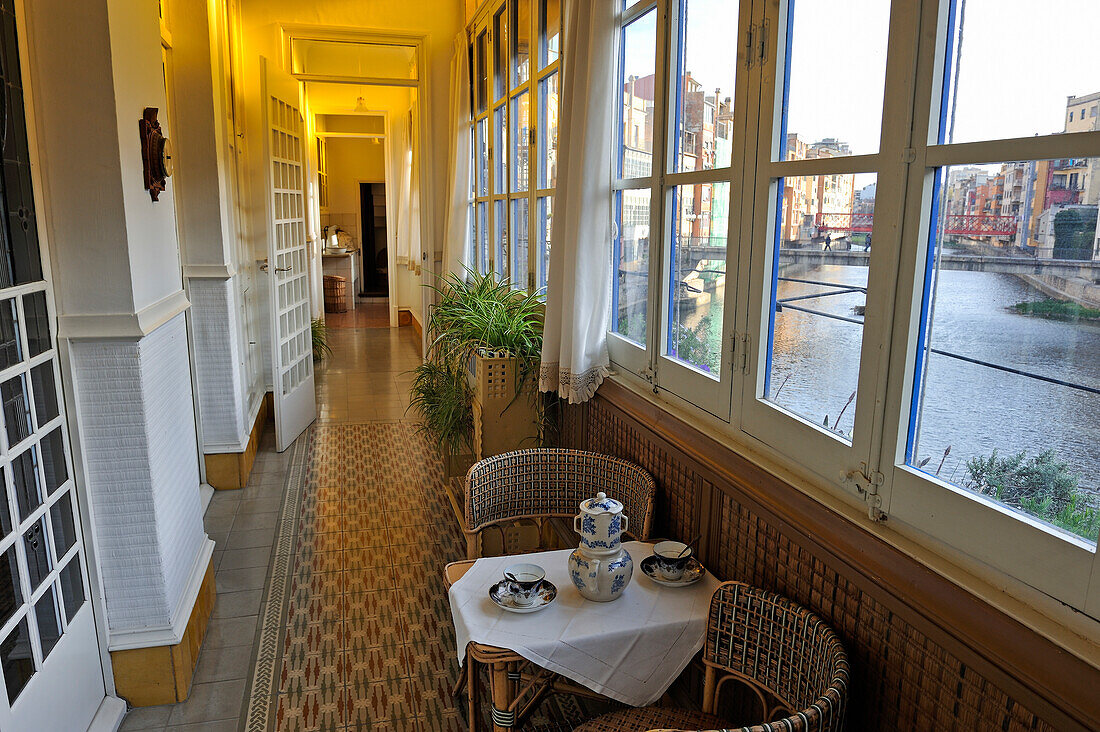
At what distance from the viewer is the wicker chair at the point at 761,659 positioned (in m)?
1.59

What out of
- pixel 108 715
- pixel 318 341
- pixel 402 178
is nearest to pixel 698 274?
pixel 108 715

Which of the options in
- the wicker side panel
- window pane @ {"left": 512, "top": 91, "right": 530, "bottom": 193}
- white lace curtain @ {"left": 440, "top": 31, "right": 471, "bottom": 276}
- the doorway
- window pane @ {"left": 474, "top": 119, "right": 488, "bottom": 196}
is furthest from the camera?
the doorway

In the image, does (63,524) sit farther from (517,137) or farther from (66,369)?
(517,137)

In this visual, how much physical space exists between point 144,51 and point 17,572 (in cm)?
168

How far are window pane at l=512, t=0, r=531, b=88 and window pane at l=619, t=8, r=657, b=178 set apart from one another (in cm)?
152

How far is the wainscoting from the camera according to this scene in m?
1.16

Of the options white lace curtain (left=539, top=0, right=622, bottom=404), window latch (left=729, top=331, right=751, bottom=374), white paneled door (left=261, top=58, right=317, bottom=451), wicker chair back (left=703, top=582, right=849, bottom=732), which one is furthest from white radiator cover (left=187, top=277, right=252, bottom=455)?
wicker chair back (left=703, top=582, right=849, bottom=732)

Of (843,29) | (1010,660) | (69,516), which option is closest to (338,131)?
(69,516)

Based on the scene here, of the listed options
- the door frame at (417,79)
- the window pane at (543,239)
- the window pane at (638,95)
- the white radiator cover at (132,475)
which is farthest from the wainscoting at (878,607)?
the door frame at (417,79)

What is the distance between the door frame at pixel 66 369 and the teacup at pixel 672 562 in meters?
1.68

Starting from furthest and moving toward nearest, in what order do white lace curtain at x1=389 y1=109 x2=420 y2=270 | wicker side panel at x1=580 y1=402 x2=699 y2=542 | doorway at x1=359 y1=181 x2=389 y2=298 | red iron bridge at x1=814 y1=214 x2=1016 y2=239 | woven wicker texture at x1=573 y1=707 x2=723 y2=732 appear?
doorway at x1=359 y1=181 x2=389 y2=298
white lace curtain at x1=389 y1=109 x2=420 y2=270
wicker side panel at x1=580 y1=402 x2=699 y2=542
woven wicker texture at x1=573 y1=707 x2=723 y2=732
red iron bridge at x1=814 y1=214 x2=1016 y2=239

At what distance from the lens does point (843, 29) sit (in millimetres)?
1611

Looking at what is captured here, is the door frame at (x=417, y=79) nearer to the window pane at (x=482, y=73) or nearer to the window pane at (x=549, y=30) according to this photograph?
the window pane at (x=482, y=73)

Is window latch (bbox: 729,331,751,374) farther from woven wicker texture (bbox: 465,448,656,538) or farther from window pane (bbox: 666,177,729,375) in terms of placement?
woven wicker texture (bbox: 465,448,656,538)
